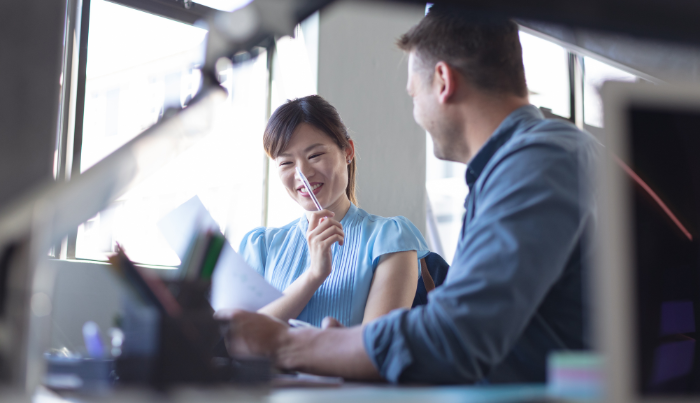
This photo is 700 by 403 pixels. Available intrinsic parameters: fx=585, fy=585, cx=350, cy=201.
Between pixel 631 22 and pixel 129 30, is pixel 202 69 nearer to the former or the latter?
pixel 631 22

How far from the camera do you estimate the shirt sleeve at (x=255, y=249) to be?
1.58 m

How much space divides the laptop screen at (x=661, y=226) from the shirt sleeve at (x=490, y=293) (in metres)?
0.18

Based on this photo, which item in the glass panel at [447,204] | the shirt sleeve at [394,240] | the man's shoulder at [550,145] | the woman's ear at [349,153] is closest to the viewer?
the man's shoulder at [550,145]

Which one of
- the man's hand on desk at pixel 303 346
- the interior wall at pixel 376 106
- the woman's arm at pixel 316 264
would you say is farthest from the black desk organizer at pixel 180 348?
the interior wall at pixel 376 106

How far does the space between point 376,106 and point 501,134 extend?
173 cm

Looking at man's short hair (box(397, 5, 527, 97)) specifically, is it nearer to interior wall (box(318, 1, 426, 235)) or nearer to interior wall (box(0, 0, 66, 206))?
interior wall (box(0, 0, 66, 206))

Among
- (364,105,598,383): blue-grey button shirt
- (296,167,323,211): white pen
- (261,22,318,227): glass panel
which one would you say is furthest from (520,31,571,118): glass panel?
(364,105,598,383): blue-grey button shirt

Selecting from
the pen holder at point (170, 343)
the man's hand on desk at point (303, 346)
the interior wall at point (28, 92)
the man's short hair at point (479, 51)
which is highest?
the man's short hair at point (479, 51)

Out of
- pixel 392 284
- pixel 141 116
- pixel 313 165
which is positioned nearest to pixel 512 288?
pixel 392 284

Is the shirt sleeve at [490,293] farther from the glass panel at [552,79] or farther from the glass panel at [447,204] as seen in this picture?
the glass panel at [552,79]

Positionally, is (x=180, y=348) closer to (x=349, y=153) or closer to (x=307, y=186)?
(x=307, y=186)

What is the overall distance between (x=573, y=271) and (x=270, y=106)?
2.12 m

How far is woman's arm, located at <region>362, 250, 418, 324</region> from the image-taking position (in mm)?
1335

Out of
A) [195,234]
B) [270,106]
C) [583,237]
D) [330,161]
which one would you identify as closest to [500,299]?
[583,237]
